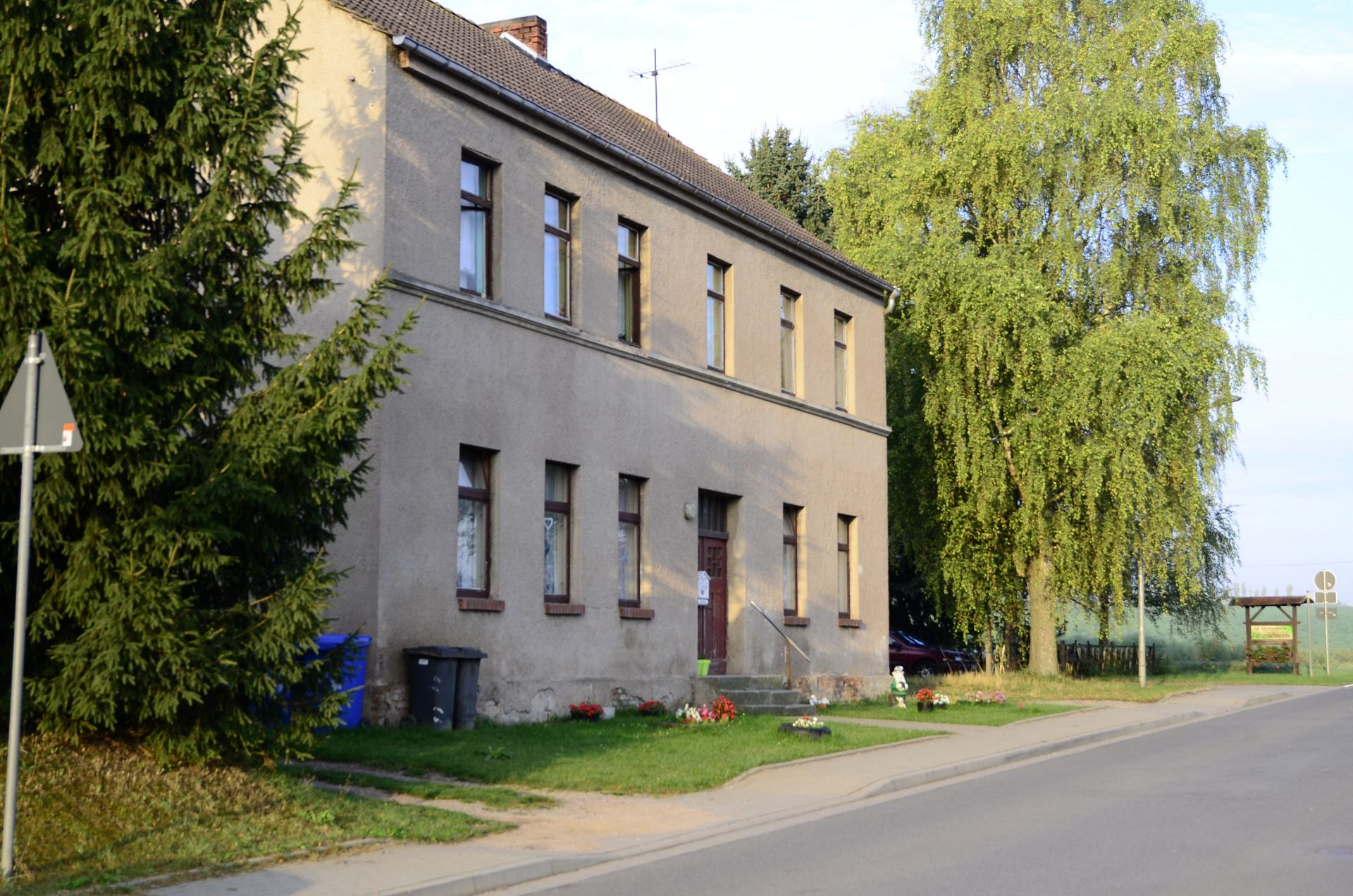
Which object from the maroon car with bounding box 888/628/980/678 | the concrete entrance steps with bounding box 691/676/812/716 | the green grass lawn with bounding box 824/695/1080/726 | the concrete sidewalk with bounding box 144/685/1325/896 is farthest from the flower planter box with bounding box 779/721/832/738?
the maroon car with bounding box 888/628/980/678

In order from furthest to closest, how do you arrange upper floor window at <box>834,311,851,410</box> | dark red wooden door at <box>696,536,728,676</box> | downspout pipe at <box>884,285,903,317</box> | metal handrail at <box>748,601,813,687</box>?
downspout pipe at <box>884,285,903,317</box>
upper floor window at <box>834,311,851,410</box>
metal handrail at <box>748,601,813,687</box>
dark red wooden door at <box>696,536,728,676</box>

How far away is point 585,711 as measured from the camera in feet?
61.3

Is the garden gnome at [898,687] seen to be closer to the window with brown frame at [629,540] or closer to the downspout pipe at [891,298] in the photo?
the window with brown frame at [629,540]

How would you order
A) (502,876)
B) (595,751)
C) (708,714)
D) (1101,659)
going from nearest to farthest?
(502,876) → (595,751) → (708,714) → (1101,659)

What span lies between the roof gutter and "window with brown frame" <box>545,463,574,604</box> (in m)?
4.57

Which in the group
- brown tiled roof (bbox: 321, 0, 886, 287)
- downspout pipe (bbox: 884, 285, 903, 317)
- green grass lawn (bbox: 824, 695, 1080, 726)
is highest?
brown tiled roof (bbox: 321, 0, 886, 287)

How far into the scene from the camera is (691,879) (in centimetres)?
905

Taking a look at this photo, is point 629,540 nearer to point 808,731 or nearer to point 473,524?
point 473,524

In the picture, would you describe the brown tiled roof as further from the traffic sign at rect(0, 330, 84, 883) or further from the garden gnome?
the traffic sign at rect(0, 330, 84, 883)

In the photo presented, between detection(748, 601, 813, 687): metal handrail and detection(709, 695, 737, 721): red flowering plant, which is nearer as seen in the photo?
detection(709, 695, 737, 721): red flowering plant

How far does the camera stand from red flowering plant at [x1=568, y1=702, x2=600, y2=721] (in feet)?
61.3

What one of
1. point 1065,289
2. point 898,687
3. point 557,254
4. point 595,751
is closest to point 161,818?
point 595,751

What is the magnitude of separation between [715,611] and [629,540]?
9.43 feet

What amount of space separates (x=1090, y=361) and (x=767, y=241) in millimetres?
8844
